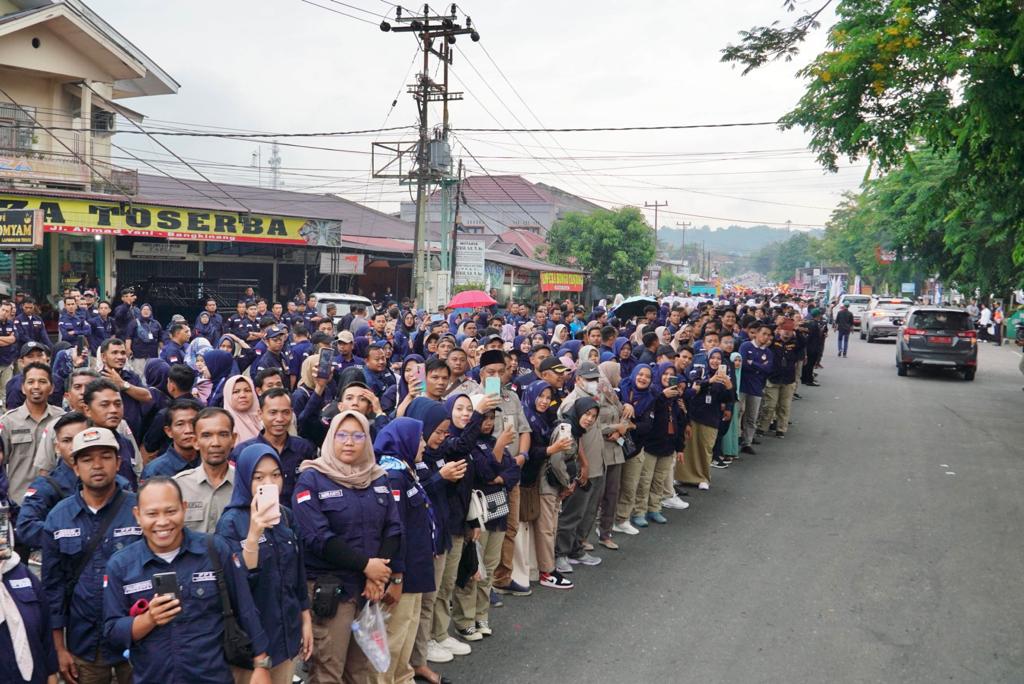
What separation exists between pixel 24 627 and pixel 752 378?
1101 cm

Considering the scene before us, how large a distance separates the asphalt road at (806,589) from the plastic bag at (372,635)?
3.88 feet

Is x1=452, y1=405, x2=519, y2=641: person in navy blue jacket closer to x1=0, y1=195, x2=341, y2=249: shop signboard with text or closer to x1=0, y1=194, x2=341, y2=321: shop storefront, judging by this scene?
x1=0, y1=195, x2=341, y2=249: shop signboard with text

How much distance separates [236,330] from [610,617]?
11.7m

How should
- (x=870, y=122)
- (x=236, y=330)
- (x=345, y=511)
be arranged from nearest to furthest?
(x=345, y=511) < (x=870, y=122) < (x=236, y=330)

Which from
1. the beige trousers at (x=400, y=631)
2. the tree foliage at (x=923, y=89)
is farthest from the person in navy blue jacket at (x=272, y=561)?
the tree foliage at (x=923, y=89)

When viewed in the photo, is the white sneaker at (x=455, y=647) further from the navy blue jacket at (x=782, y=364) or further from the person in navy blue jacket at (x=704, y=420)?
the navy blue jacket at (x=782, y=364)

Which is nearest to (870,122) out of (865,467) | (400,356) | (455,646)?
(865,467)

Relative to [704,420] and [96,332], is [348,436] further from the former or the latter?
[96,332]

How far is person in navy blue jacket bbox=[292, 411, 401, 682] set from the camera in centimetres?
439

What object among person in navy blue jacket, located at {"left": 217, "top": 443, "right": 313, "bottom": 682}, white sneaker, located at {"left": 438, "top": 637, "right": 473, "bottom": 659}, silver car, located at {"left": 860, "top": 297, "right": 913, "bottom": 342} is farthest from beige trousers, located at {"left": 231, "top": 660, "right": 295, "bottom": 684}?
silver car, located at {"left": 860, "top": 297, "right": 913, "bottom": 342}

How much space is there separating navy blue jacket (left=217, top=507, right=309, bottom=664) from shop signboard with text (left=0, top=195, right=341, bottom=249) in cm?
1851

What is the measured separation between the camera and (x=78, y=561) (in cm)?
399

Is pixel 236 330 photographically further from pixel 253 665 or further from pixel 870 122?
pixel 253 665

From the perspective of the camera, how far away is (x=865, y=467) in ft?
39.5
